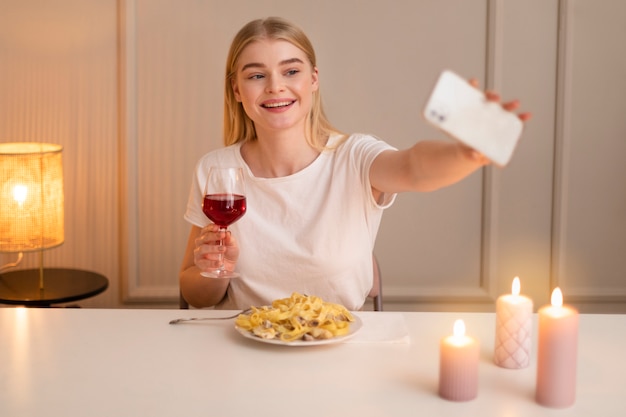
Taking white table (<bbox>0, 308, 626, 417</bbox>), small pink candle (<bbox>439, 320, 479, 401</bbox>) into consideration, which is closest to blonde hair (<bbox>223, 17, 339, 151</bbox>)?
white table (<bbox>0, 308, 626, 417</bbox>)

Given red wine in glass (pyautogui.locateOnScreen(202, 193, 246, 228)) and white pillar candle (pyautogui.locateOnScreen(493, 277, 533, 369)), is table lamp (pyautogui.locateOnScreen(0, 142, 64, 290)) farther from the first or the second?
white pillar candle (pyautogui.locateOnScreen(493, 277, 533, 369))

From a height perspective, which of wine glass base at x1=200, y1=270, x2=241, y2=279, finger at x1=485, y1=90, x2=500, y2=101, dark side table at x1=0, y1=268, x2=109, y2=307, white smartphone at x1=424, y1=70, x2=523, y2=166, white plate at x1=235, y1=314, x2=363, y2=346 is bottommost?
dark side table at x1=0, y1=268, x2=109, y2=307

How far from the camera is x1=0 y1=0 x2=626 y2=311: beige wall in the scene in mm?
3338

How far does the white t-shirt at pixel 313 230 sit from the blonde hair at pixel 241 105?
0.35 ft

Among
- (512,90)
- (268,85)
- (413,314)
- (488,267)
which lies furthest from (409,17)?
(413,314)

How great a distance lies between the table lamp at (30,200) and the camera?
2.90 meters

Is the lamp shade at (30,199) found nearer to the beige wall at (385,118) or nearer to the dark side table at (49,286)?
the dark side table at (49,286)

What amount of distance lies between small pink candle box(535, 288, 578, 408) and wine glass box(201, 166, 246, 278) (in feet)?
2.32

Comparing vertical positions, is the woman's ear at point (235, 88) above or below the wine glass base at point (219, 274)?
above

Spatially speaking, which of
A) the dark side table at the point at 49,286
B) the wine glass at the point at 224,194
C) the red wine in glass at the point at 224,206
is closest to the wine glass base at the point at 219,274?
the wine glass at the point at 224,194

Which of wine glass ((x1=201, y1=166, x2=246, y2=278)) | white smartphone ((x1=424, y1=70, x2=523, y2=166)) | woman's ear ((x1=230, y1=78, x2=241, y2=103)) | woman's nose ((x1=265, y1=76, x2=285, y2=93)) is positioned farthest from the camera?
woman's ear ((x1=230, y1=78, x2=241, y2=103))

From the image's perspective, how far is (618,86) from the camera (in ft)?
11.3

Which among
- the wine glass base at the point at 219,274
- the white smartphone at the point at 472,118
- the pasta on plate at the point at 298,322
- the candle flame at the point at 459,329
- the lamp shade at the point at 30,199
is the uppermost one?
the white smartphone at the point at 472,118

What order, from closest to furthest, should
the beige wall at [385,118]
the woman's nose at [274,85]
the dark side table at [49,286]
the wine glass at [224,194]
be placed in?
1. the wine glass at [224,194]
2. the woman's nose at [274,85]
3. the dark side table at [49,286]
4. the beige wall at [385,118]
